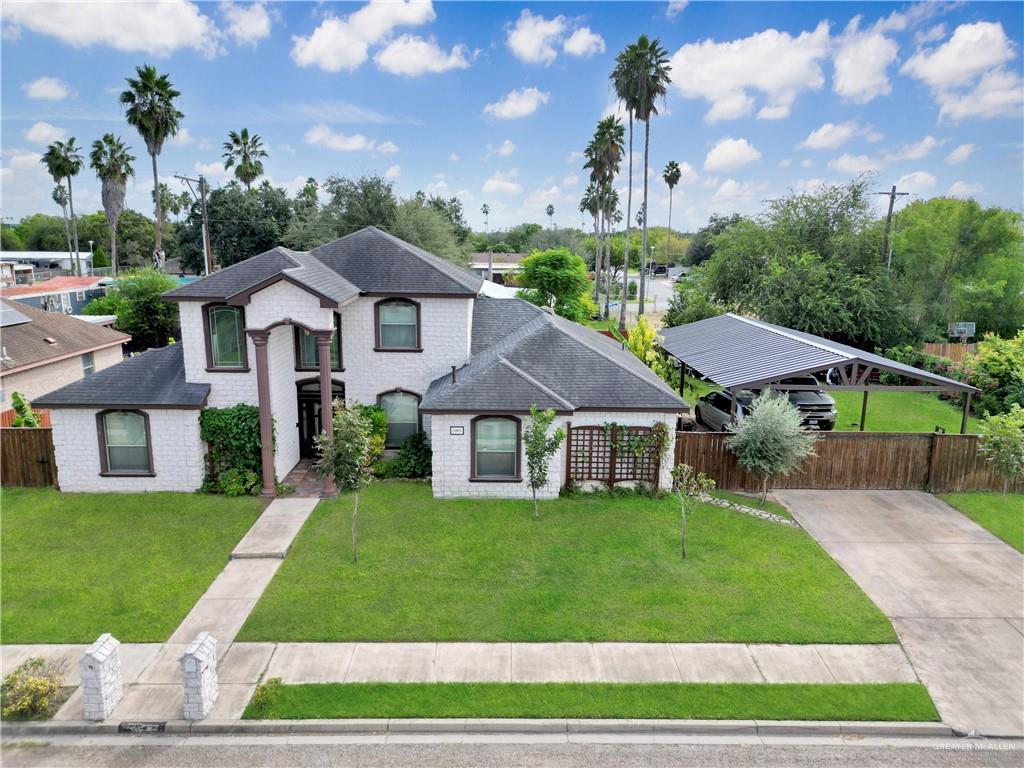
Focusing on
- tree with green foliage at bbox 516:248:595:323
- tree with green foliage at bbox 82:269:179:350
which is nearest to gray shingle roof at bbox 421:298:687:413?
tree with green foliage at bbox 516:248:595:323

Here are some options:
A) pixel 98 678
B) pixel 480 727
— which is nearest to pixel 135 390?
pixel 98 678

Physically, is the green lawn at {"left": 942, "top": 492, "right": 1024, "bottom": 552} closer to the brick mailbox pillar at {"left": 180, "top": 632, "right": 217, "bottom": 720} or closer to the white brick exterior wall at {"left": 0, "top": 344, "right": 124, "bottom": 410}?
the brick mailbox pillar at {"left": 180, "top": 632, "right": 217, "bottom": 720}

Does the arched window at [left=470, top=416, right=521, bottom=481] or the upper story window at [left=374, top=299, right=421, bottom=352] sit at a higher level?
the upper story window at [left=374, top=299, right=421, bottom=352]

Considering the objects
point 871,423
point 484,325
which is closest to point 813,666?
point 484,325

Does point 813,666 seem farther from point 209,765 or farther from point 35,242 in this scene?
point 35,242

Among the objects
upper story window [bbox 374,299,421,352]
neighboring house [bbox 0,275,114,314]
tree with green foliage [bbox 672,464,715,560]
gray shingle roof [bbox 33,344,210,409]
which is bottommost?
tree with green foliage [bbox 672,464,715,560]

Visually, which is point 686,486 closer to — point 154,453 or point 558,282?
point 154,453
